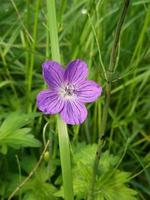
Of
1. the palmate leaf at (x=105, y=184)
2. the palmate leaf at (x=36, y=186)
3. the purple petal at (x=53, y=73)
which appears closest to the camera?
the purple petal at (x=53, y=73)

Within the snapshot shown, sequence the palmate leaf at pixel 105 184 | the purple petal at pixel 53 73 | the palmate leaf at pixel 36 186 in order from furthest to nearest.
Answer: the palmate leaf at pixel 36 186
the palmate leaf at pixel 105 184
the purple petal at pixel 53 73

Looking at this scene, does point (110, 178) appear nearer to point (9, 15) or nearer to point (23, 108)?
point (23, 108)

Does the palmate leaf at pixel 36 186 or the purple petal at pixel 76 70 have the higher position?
the purple petal at pixel 76 70

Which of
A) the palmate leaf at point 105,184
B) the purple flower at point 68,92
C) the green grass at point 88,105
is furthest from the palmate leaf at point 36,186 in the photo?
the purple flower at point 68,92

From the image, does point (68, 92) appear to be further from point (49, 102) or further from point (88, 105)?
point (88, 105)

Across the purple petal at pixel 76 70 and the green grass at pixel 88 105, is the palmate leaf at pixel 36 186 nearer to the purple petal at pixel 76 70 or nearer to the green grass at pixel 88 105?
the green grass at pixel 88 105

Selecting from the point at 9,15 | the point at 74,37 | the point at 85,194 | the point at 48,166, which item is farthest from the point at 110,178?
the point at 9,15

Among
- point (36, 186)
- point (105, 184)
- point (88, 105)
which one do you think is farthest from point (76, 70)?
point (88, 105)
